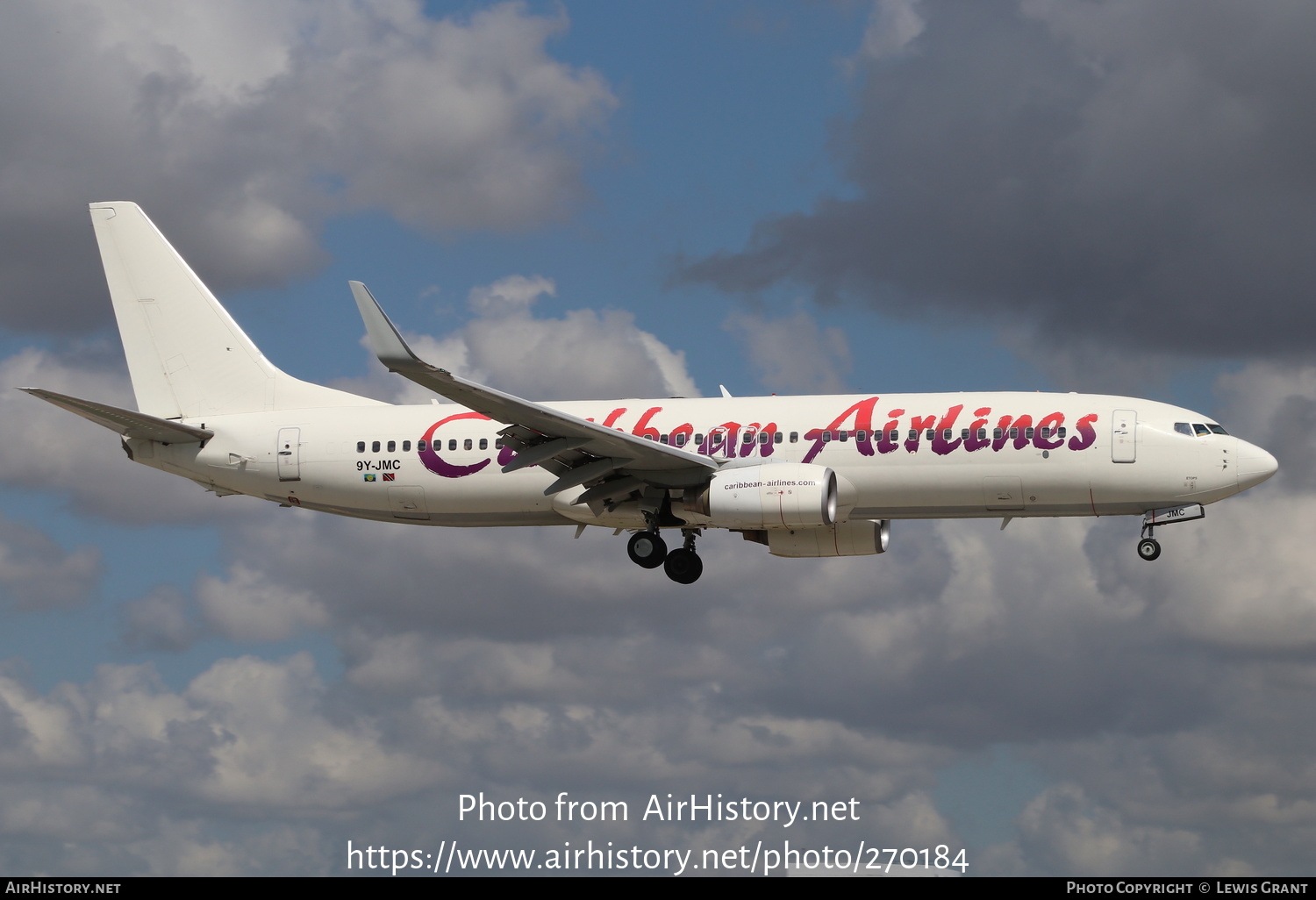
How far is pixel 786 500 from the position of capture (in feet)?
139

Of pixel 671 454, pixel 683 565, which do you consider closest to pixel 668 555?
pixel 683 565

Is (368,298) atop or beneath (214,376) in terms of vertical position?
beneath

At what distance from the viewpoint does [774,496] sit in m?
42.7

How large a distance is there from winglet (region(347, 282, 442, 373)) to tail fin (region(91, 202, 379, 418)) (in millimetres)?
14318

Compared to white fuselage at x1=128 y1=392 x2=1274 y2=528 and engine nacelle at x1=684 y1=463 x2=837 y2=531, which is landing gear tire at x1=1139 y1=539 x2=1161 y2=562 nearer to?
white fuselage at x1=128 y1=392 x2=1274 y2=528

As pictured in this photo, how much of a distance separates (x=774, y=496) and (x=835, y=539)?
733 cm

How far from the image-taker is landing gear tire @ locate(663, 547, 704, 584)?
4756 centimetres

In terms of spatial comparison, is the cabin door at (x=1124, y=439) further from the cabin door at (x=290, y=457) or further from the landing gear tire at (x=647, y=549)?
the cabin door at (x=290, y=457)

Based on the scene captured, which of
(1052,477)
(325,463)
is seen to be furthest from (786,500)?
(325,463)

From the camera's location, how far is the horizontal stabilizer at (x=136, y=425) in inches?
1816

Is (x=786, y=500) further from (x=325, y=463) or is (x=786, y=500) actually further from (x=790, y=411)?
(x=325, y=463)

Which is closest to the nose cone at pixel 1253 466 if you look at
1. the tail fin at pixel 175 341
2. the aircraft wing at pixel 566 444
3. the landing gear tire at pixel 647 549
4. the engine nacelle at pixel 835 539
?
the engine nacelle at pixel 835 539

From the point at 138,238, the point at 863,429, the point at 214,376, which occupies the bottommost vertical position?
the point at 863,429

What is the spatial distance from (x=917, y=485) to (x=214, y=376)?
2436 cm
